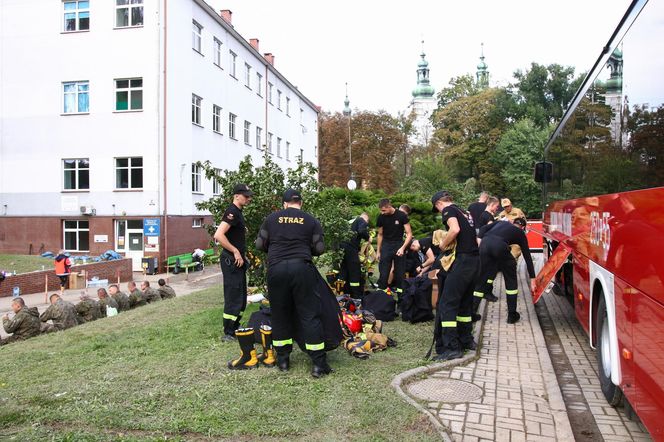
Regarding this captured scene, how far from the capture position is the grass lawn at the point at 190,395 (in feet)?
13.9

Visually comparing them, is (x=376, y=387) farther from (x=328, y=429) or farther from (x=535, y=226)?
(x=535, y=226)

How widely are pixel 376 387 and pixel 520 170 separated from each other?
43.3 meters

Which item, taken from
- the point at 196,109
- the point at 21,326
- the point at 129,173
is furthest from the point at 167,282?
the point at 21,326

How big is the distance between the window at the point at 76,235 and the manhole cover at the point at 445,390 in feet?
77.2

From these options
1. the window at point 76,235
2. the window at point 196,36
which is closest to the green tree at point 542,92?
the window at point 196,36

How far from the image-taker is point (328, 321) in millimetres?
5887

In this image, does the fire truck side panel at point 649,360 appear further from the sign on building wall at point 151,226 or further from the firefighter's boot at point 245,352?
the sign on building wall at point 151,226

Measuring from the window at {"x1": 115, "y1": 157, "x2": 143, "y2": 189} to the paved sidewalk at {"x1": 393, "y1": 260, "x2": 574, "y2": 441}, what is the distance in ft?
68.9

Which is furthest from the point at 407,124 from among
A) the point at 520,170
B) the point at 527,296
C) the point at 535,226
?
the point at 527,296

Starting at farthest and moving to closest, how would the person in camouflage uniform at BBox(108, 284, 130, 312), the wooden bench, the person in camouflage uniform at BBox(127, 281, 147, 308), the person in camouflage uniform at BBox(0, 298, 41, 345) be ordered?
1. the wooden bench
2. the person in camouflage uniform at BBox(127, 281, 147, 308)
3. the person in camouflage uniform at BBox(108, 284, 130, 312)
4. the person in camouflage uniform at BBox(0, 298, 41, 345)

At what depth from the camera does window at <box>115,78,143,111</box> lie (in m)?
25.2

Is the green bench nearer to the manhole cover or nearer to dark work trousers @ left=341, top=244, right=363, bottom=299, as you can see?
dark work trousers @ left=341, top=244, right=363, bottom=299

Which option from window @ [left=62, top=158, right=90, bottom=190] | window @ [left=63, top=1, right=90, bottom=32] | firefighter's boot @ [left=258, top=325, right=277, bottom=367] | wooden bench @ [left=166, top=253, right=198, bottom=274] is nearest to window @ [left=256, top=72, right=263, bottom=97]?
window @ [left=63, top=1, right=90, bottom=32]

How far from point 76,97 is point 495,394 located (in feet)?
86.1
